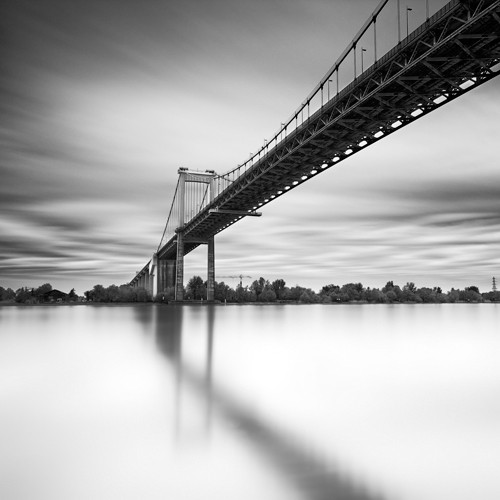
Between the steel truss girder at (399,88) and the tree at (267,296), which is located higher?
the steel truss girder at (399,88)

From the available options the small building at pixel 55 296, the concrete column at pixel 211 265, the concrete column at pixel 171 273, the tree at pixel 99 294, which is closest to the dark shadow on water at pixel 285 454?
the concrete column at pixel 211 265

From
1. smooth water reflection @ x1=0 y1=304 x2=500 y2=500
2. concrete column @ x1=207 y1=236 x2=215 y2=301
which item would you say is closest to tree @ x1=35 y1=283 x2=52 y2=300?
concrete column @ x1=207 y1=236 x2=215 y2=301

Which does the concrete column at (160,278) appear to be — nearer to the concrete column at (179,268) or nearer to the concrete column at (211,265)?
the concrete column at (179,268)

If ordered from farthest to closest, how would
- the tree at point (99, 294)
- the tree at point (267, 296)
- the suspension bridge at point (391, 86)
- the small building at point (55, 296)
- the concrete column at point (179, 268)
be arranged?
1. the small building at point (55, 296)
2. the tree at point (267, 296)
3. the tree at point (99, 294)
4. the concrete column at point (179, 268)
5. the suspension bridge at point (391, 86)

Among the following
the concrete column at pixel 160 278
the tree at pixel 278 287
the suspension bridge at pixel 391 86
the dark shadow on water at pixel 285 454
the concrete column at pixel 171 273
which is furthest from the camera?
the tree at pixel 278 287

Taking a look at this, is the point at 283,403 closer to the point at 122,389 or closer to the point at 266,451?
the point at 266,451

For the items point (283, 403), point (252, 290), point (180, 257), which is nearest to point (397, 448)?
point (283, 403)

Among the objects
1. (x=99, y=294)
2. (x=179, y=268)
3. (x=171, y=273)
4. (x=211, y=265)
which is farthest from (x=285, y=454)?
(x=99, y=294)

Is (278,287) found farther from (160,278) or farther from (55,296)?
(55,296)

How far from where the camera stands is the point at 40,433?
366 cm

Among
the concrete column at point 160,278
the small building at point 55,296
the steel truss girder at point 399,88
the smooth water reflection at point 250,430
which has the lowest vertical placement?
the smooth water reflection at point 250,430

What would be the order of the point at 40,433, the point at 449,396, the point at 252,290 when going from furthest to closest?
the point at 252,290
the point at 449,396
the point at 40,433

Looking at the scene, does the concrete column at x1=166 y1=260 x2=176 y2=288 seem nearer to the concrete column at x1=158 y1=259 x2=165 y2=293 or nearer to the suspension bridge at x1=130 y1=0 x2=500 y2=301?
the concrete column at x1=158 y1=259 x2=165 y2=293

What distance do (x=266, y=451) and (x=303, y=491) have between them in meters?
0.72
